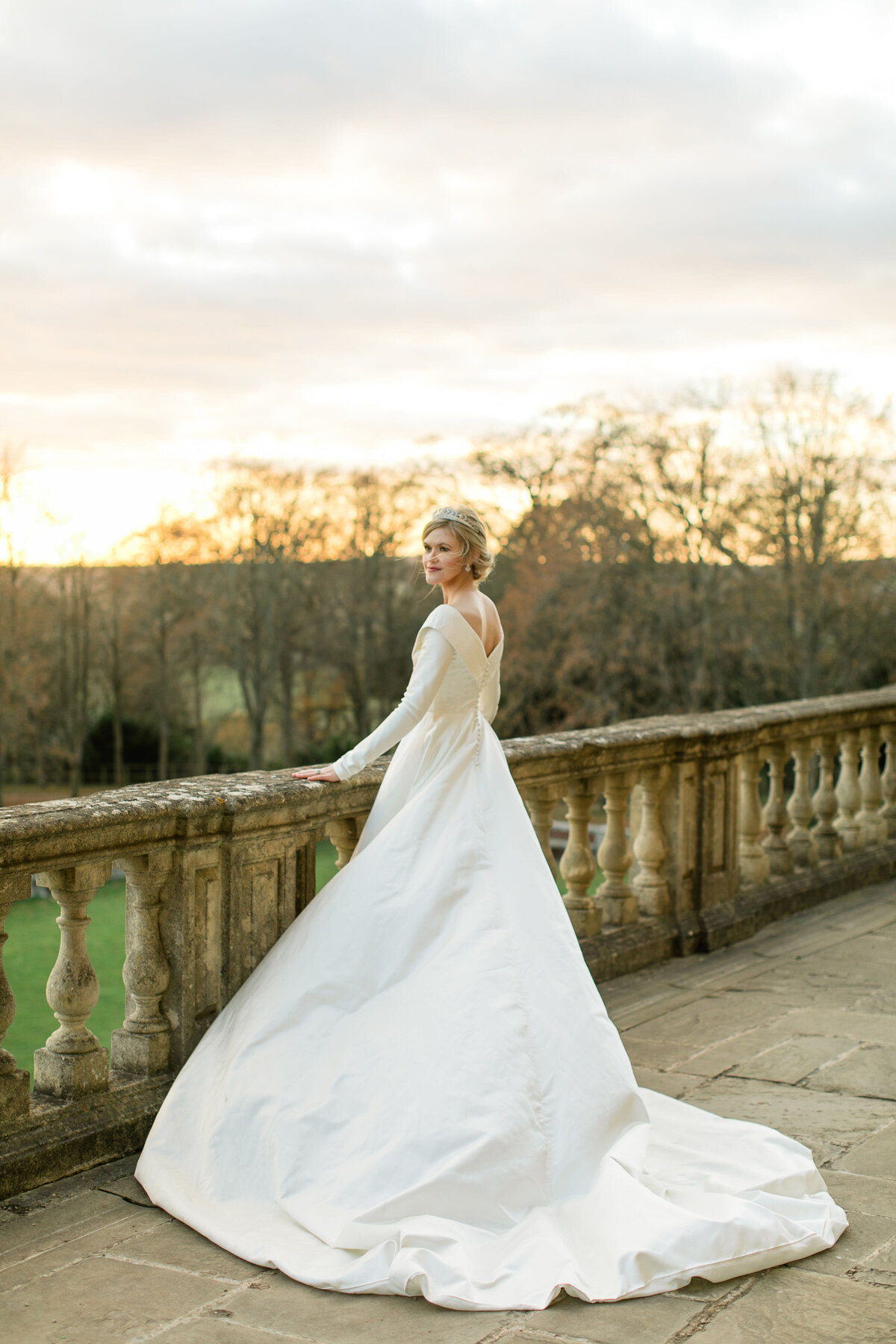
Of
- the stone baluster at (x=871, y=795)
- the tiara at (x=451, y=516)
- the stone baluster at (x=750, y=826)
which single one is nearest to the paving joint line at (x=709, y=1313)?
the tiara at (x=451, y=516)

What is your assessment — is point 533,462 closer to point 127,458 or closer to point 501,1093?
point 127,458

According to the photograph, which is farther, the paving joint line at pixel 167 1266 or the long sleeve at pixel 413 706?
the long sleeve at pixel 413 706

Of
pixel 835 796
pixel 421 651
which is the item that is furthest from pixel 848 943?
pixel 421 651

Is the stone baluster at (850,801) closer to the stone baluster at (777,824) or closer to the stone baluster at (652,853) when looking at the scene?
the stone baluster at (777,824)

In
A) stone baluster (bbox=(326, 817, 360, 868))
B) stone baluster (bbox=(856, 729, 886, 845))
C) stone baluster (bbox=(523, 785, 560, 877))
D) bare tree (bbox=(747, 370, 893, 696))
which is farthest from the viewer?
bare tree (bbox=(747, 370, 893, 696))

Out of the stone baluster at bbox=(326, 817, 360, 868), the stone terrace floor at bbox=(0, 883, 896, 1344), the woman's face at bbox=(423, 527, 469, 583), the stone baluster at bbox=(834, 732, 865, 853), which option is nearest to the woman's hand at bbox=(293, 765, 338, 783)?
the stone baluster at bbox=(326, 817, 360, 868)

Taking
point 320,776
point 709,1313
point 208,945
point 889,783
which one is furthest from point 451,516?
point 889,783

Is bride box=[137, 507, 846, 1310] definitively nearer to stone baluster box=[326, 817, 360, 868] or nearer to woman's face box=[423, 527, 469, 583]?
woman's face box=[423, 527, 469, 583]

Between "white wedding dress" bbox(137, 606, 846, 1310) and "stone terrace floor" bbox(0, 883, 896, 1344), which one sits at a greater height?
"white wedding dress" bbox(137, 606, 846, 1310)

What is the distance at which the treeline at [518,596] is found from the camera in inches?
1114

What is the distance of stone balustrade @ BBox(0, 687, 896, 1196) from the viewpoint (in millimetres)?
3012

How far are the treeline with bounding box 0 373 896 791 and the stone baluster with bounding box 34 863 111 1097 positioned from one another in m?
26.3

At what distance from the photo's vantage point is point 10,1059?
2.90 m

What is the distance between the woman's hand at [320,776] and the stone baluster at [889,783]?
480cm
